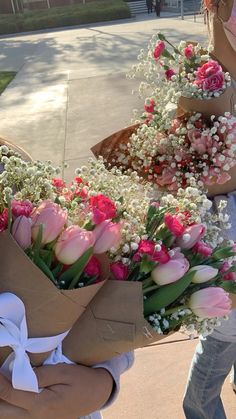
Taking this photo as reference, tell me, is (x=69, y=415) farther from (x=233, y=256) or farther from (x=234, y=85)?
(x=234, y=85)

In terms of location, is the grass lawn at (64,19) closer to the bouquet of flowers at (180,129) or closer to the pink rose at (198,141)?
the bouquet of flowers at (180,129)

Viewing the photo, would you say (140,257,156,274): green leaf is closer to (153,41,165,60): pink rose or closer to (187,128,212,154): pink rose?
(187,128,212,154): pink rose

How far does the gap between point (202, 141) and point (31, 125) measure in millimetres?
5906

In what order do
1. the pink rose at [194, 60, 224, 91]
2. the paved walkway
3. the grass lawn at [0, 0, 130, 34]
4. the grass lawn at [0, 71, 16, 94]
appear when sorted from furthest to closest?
1. the grass lawn at [0, 0, 130, 34]
2. the grass lawn at [0, 71, 16, 94]
3. the paved walkway
4. the pink rose at [194, 60, 224, 91]

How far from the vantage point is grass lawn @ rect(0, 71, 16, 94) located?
403 inches

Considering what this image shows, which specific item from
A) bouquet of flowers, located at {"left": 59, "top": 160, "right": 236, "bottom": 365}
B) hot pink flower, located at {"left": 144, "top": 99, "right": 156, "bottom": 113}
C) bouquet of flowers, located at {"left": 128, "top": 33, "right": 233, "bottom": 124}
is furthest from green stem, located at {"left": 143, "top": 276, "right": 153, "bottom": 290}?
hot pink flower, located at {"left": 144, "top": 99, "right": 156, "bottom": 113}

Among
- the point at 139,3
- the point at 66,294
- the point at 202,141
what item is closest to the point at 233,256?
the point at 66,294

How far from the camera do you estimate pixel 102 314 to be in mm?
1174

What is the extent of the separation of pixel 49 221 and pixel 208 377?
1317mm

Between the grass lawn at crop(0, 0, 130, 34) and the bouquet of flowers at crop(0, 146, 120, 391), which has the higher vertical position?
the bouquet of flowers at crop(0, 146, 120, 391)

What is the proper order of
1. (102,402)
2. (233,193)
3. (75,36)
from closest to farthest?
(102,402), (233,193), (75,36)

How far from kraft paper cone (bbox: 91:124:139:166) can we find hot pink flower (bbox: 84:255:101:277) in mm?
801

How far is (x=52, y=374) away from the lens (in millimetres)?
1217

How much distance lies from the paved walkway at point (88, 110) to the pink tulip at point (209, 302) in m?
1.43
